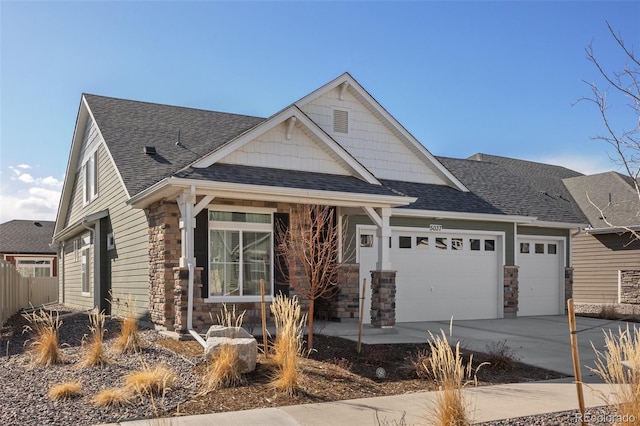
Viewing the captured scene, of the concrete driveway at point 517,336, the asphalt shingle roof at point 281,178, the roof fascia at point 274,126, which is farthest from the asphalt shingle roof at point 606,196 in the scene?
the asphalt shingle roof at point 281,178

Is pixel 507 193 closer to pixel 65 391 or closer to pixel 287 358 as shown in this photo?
pixel 287 358

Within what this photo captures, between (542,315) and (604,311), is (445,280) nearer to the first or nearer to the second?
(542,315)

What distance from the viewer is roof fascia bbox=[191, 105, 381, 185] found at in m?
11.2

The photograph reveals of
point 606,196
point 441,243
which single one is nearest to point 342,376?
point 441,243

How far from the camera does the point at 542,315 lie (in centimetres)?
1730

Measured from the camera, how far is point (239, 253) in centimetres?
1234

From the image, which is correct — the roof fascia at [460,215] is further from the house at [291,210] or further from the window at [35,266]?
the window at [35,266]

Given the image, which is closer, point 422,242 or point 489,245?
point 422,242

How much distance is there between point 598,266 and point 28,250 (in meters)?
29.6

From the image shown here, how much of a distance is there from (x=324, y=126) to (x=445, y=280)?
5157 mm

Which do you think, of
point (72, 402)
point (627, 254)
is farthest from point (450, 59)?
point (627, 254)

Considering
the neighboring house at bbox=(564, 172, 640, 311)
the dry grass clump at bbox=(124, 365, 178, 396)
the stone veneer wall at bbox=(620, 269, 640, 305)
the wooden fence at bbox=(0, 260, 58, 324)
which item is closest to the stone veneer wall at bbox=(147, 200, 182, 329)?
the wooden fence at bbox=(0, 260, 58, 324)

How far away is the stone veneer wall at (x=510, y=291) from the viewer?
53.1 feet

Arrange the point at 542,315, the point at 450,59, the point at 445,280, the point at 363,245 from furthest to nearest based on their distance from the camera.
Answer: the point at 542,315 < the point at 445,280 < the point at 363,245 < the point at 450,59
